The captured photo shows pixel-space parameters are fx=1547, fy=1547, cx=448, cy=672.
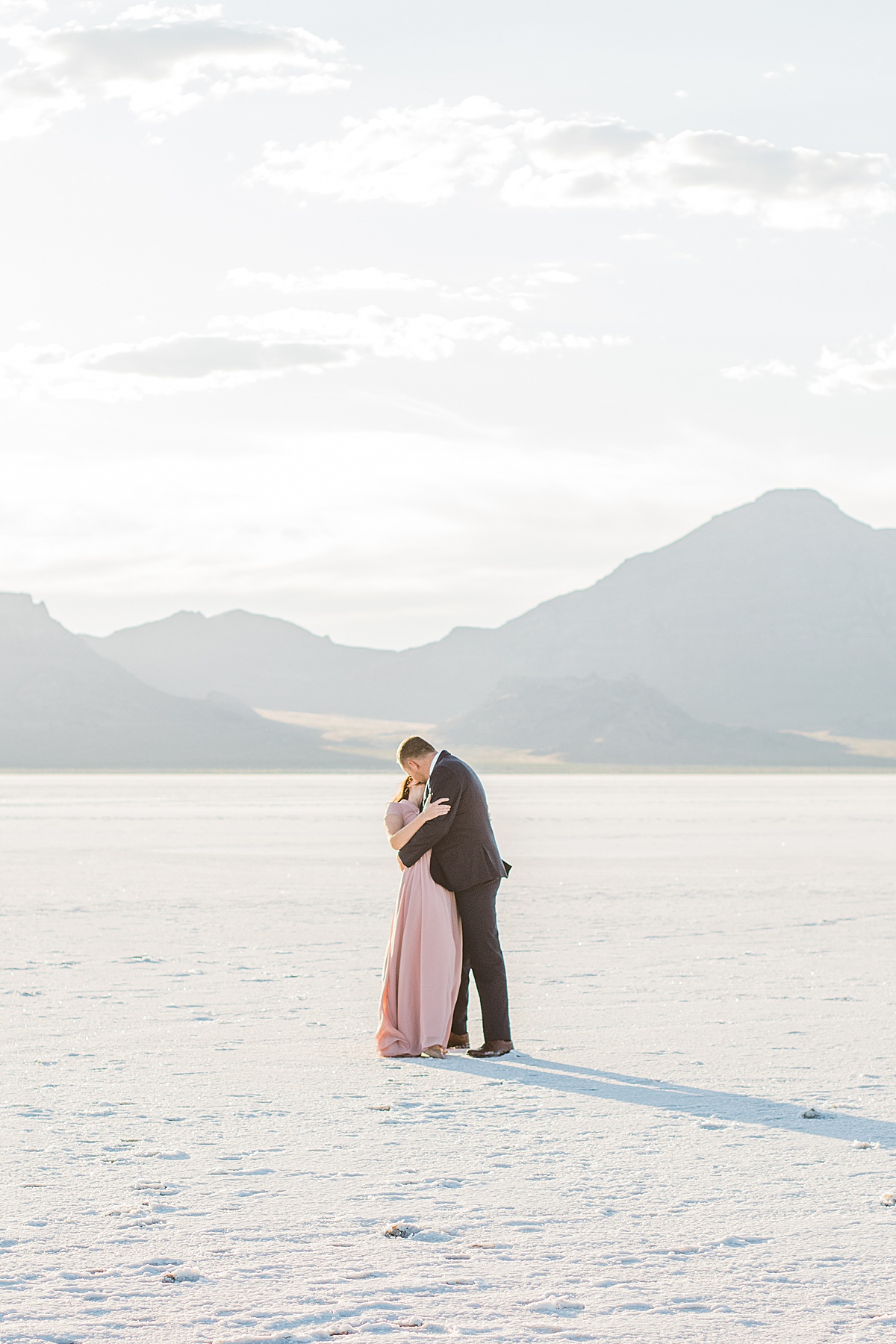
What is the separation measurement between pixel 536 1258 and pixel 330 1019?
16.2 feet

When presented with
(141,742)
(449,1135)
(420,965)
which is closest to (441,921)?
(420,965)

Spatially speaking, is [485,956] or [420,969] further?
[485,956]

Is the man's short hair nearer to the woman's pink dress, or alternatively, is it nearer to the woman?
the woman

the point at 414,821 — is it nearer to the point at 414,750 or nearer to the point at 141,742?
the point at 414,750

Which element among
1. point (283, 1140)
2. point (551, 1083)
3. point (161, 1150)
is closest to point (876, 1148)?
point (551, 1083)

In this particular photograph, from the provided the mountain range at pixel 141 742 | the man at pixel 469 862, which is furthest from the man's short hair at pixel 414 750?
the mountain range at pixel 141 742

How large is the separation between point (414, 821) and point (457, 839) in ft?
0.88

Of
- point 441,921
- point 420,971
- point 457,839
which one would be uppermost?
point 457,839

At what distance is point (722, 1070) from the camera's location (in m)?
8.15

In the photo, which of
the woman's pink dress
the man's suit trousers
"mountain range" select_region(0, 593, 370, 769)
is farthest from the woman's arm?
"mountain range" select_region(0, 593, 370, 769)

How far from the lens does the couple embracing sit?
28.4ft

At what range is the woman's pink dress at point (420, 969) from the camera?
8.62 meters

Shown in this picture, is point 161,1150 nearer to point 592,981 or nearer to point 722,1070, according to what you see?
point 722,1070

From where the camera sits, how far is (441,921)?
8688 millimetres
